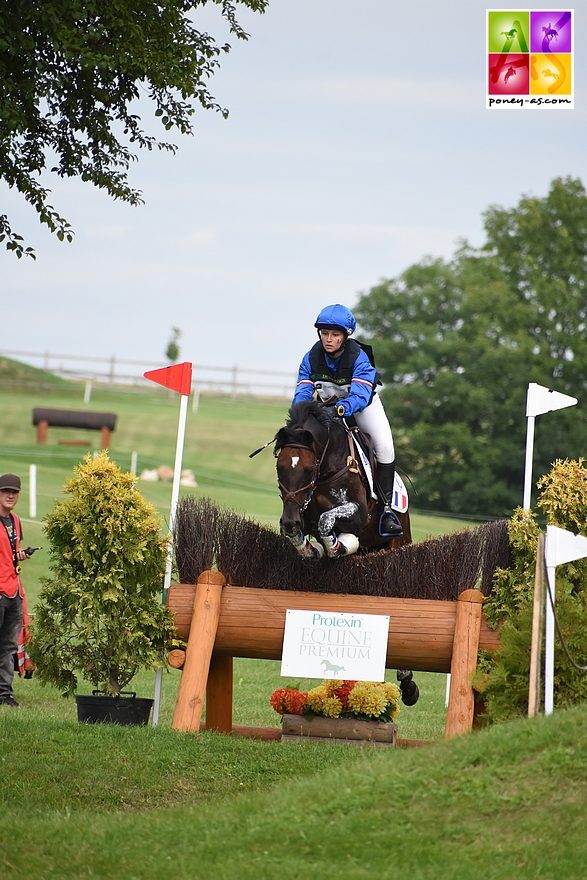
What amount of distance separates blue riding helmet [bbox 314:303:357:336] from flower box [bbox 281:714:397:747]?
2.82 m

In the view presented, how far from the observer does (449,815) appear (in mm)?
5812

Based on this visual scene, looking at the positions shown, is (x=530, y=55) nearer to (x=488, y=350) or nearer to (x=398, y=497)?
(x=398, y=497)

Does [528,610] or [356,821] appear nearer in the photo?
[356,821]

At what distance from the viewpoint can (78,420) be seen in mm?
37750

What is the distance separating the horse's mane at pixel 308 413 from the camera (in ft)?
28.5

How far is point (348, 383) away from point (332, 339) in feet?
1.23

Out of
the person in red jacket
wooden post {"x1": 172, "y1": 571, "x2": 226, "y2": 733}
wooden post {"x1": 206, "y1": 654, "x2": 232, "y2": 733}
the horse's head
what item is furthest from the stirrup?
the person in red jacket

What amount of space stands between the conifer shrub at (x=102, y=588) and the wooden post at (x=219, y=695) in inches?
23.9

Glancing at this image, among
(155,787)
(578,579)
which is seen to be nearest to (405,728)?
(578,579)

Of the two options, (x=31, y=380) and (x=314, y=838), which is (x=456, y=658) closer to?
(x=314, y=838)

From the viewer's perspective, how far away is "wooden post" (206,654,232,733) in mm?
9250

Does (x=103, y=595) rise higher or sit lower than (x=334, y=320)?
lower

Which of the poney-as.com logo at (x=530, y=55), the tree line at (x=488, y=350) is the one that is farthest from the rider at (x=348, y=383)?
the tree line at (x=488, y=350)

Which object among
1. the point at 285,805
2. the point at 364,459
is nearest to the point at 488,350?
the point at 364,459
